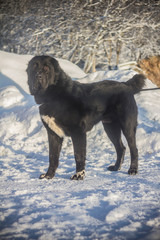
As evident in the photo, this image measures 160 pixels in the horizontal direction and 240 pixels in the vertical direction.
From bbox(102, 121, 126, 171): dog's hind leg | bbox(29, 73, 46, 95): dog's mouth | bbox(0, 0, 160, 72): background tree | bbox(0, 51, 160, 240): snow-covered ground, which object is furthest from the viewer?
bbox(0, 0, 160, 72): background tree

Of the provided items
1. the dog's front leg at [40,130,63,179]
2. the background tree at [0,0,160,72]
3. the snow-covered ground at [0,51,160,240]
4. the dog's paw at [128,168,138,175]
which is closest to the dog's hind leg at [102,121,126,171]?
the snow-covered ground at [0,51,160,240]

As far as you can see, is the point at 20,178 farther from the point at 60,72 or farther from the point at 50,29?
the point at 50,29

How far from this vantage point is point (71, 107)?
3.15 metres

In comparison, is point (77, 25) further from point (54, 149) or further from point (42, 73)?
point (54, 149)

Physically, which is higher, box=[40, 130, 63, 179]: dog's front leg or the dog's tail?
the dog's tail

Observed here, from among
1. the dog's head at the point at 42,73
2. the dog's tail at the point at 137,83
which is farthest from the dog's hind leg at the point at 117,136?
the dog's head at the point at 42,73

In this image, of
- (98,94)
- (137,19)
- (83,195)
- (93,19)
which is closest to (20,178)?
(83,195)

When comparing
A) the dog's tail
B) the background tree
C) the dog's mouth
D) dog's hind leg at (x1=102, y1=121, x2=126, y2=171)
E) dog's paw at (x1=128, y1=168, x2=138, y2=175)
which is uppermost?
the background tree

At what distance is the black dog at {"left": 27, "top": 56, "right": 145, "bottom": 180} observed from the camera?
3.12 metres

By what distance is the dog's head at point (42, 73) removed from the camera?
3102mm

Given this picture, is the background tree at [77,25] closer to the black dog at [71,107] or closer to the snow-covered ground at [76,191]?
the snow-covered ground at [76,191]

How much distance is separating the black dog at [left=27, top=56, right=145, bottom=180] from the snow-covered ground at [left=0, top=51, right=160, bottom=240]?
37 centimetres

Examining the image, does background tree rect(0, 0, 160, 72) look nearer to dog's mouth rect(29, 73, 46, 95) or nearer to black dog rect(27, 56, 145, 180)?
black dog rect(27, 56, 145, 180)

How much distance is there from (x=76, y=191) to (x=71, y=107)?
114 cm
